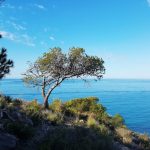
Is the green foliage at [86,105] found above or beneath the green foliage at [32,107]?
beneath

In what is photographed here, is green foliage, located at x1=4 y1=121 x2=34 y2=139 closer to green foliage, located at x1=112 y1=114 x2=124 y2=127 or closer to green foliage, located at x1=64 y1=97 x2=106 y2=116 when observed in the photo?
green foliage, located at x1=112 y1=114 x2=124 y2=127

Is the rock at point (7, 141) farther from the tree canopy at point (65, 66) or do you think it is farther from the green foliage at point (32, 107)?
the tree canopy at point (65, 66)

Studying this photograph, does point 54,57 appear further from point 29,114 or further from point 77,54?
point 29,114

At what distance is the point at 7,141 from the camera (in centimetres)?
1197

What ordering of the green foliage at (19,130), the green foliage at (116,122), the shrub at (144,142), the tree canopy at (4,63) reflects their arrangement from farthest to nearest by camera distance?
the green foliage at (116,122) < the shrub at (144,142) < the green foliage at (19,130) < the tree canopy at (4,63)

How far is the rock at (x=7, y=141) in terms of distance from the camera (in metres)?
11.6

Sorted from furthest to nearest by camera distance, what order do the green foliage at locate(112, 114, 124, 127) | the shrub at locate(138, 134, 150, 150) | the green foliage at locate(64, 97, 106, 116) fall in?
the green foliage at locate(64, 97, 106, 116) < the green foliage at locate(112, 114, 124, 127) < the shrub at locate(138, 134, 150, 150)

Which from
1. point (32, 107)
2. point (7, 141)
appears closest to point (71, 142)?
point (7, 141)

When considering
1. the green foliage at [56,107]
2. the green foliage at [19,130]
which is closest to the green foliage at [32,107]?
the green foliage at [56,107]

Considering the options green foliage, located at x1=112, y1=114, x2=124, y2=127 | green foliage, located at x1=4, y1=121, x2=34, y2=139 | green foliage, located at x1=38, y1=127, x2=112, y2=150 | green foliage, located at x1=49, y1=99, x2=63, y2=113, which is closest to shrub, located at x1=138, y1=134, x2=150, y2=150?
green foliage, located at x1=112, y1=114, x2=124, y2=127

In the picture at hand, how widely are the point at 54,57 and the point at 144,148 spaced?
15.9 m

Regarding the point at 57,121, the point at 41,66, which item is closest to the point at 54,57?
the point at 41,66

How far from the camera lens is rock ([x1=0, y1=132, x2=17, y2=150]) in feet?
37.9

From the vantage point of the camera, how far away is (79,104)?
38594 millimetres
